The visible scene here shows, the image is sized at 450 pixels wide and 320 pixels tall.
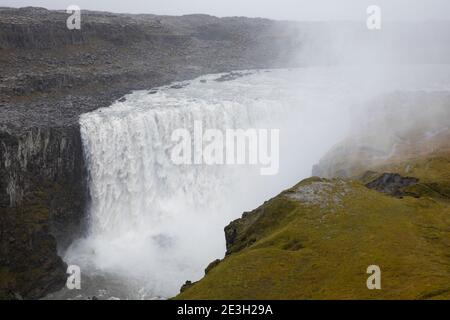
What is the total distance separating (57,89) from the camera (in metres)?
45.2

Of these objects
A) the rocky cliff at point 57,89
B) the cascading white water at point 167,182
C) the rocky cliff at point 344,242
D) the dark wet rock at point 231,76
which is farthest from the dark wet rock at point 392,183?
the dark wet rock at point 231,76

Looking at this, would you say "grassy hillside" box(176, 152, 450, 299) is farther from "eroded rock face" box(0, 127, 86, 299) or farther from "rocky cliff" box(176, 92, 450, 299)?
"eroded rock face" box(0, 127, 86, 299)

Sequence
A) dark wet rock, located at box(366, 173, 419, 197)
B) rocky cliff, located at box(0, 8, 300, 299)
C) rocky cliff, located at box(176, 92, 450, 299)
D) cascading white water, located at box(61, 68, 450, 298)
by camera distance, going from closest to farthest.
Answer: rocky cliff, located at box(176, 92, 450, 299) < dark wet rock, located at box(366, 173, 419, 197) < rocky cliff, located at box(0, 8, 300, 299) < cascading white water, located at box(61, 68, 450, 298)

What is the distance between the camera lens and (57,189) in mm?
33500

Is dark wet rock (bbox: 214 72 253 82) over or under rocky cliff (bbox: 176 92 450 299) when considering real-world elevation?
over

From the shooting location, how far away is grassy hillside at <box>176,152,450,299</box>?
15.7 metres

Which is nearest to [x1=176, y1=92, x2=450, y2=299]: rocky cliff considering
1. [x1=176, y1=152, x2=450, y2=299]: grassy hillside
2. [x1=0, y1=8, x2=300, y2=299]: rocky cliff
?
[x1=176, y1=152, x2=450, y2=299]: grassy hillside

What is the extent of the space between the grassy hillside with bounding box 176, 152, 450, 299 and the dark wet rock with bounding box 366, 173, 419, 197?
2.35 m

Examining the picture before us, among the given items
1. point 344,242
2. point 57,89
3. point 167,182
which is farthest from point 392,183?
point 57,89

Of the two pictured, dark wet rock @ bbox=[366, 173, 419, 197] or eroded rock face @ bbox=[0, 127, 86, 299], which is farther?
eroded rock face @ bbox=[0, 127, 86, 299]

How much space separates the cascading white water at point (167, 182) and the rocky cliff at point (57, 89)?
83.6 inches

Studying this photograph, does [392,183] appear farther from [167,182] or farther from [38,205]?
[38,205]

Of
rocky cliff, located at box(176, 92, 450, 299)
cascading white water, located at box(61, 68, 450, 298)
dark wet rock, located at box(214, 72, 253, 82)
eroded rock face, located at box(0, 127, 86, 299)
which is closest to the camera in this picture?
rocky cliff, located at box(176, 92, 450, 299)

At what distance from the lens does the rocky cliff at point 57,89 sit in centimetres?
2995
